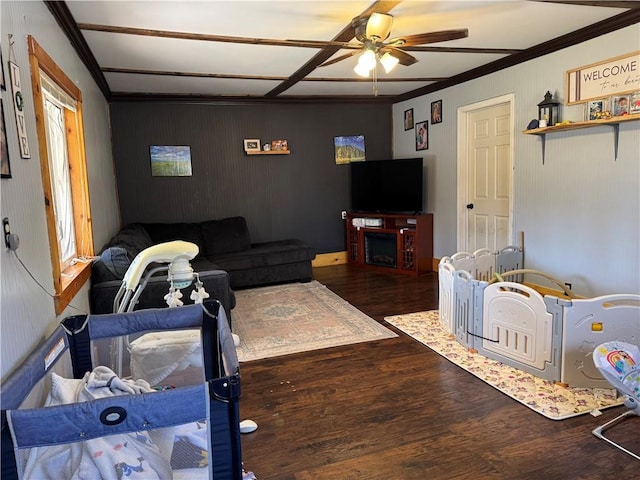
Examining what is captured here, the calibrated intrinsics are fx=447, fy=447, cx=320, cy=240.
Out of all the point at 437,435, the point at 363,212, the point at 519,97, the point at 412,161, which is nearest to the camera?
the point at 437,435

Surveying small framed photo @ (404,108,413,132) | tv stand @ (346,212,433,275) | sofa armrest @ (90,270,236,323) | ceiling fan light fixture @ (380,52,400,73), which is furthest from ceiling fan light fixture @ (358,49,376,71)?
small framed photo @ (404,108,413,132)

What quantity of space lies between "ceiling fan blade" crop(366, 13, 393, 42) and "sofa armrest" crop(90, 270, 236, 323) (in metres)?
1.98

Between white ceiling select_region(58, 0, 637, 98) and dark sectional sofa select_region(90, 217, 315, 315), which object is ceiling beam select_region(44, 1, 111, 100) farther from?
dark sectional sofa select_region(90, 217, 315, 315)

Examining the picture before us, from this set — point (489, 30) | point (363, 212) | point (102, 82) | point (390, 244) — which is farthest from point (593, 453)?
point (102, 82)

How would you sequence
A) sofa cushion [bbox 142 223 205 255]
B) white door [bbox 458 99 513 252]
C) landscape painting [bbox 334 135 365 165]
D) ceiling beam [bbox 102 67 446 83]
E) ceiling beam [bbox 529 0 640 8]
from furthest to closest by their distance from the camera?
1. landscape painting [bbox 334 135 365 165]
2. sofa cushion [bbox 142 223 205 255]
3. white door [bbox 458 99 513 252]
4. ceiling beam [bbox 102 67 446 83]
5. ceiling beam [bbox 529 0 640 8]

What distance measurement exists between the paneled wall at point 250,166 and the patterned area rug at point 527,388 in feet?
10.8

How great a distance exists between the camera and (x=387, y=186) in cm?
604

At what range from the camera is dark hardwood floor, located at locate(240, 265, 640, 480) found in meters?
1.98

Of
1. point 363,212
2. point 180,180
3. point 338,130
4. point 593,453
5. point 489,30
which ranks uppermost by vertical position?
point 489,30

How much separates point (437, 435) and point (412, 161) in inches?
162

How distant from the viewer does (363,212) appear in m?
6.27

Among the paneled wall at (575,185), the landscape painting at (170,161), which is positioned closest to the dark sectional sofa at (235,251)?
the landscape painting at (170,161)

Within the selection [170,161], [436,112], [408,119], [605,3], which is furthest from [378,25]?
[170,161]

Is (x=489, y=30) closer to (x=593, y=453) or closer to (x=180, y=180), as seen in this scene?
(x=593, y=453)
